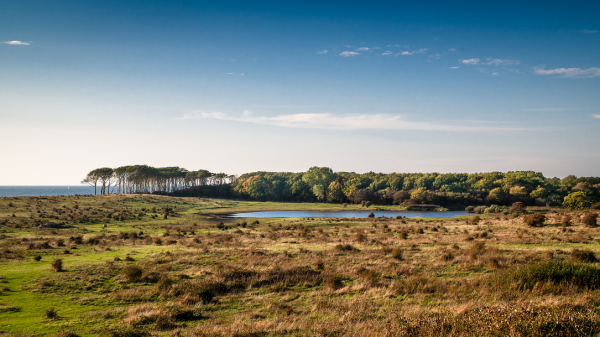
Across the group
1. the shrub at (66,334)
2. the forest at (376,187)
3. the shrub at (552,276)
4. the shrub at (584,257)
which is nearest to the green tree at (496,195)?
the forest at (376,187)

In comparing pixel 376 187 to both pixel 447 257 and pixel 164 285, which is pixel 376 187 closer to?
pixel 447 257

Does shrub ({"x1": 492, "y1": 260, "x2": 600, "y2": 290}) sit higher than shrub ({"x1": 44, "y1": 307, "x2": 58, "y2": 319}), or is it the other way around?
shrub ({"x1": 492, "y1": 260, "x2": 600, "y2": 290})

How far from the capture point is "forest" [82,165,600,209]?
11175cm

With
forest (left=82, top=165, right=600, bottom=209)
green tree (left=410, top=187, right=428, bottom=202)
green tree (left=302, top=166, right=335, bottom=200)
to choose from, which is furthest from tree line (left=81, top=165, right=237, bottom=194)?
green tree (left=410, top=187, right=428, bottom=202)

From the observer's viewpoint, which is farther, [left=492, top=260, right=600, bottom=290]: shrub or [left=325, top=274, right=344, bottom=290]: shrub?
[left=325, top=274, right=344, bottom=290]: shrub

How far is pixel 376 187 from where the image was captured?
Answer: 142250 mm

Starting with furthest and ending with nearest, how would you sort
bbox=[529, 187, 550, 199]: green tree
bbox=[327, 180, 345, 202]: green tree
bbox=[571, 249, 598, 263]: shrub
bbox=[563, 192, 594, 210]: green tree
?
bbox=[327, 180, 345, 202]: green tree < bbox=[529, 187, 550, 199]: green tree < bbox=[563, 192, 594, 210]: green tree < bbox=[571, 249, 598, 263]: shrub

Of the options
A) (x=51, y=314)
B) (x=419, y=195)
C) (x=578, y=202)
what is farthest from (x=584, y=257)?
(x=419, y=195)

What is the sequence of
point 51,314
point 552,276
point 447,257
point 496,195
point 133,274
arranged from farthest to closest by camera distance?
point 496,195, point 447,257, point 133,274, point 552,276, point 51,314

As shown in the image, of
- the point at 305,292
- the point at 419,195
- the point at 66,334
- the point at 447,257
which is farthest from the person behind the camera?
the point at 419,195

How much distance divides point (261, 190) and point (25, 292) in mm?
137182

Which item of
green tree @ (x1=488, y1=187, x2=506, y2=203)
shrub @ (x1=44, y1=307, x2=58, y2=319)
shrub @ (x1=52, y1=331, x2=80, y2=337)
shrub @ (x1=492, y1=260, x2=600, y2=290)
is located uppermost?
shrub @ (x1=492, y1=260, x2=600, y2=290)

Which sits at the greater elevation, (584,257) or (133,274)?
(584,257)

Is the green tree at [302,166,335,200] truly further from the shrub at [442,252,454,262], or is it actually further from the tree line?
the shrub at [442,252,454,262]
